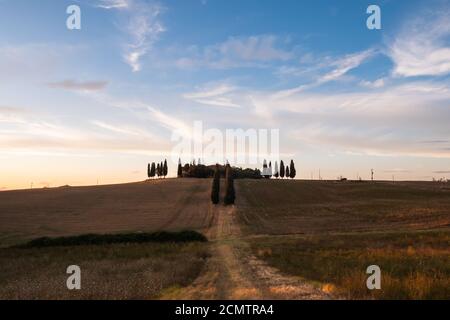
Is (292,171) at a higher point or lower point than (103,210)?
higher

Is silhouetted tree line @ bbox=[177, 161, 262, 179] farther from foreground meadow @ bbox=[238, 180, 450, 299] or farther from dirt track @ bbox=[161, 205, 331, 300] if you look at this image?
dirt track @ bbox=[161, 205, 331, 300]

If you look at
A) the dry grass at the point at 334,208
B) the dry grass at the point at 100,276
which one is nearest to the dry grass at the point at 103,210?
the dry grass at the point at 334,208

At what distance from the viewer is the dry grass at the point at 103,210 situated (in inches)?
2174

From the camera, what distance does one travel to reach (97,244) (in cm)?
4134

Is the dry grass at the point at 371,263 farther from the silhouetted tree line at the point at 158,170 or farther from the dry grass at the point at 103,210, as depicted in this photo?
the silhouetted tree line at the point at 158,170

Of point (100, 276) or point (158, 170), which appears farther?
point (158, 170)

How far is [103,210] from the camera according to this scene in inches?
2906

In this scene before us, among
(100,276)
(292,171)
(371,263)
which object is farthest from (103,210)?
(292,171)

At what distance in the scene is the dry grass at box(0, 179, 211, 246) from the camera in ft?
181

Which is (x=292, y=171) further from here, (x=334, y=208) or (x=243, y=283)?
Result: (x=243, y=283)

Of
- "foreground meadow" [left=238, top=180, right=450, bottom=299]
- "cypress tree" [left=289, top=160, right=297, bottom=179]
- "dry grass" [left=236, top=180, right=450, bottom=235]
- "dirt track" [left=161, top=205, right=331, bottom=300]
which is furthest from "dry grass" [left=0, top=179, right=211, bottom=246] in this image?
"cypress tree" [left=289, top=160, right=297, bottom=179]
